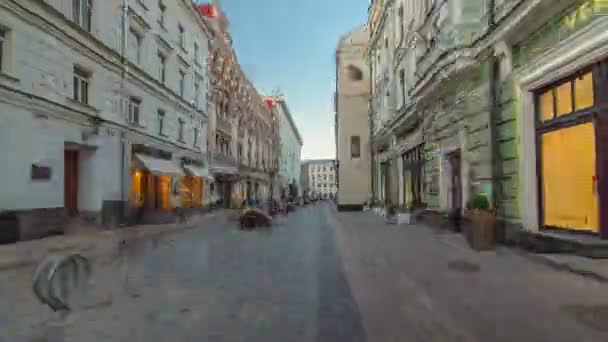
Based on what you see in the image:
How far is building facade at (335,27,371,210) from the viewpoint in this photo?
39656 millimetres

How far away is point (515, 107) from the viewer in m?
10.5

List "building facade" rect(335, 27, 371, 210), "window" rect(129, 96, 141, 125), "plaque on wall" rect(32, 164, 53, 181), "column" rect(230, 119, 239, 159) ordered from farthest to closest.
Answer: "column" rect(230, 119, 239, 159), "building facade" rect(335, 27, 371, 210), "window" rect(129, 96, 141, 125), "plaque on wall" rect(32, 164, 53, 181)

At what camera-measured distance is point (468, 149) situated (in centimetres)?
1319

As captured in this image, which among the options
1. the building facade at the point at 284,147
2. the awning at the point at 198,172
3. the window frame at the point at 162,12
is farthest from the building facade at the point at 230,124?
the building facade at the point at 284,147

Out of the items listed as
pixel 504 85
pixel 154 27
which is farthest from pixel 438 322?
pixel 154 27

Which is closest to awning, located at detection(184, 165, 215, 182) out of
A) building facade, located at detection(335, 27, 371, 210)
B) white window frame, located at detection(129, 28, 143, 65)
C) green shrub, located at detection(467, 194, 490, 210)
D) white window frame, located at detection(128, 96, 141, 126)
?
white window frame, located at detection(128, 96, 141, 126)

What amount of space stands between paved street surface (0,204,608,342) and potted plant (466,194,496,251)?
510 mm

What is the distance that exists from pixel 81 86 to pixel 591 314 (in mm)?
17700

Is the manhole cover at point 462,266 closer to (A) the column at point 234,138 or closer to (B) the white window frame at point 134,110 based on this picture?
(B) the white window frame at point 134,110

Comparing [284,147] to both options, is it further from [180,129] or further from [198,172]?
[180,129]

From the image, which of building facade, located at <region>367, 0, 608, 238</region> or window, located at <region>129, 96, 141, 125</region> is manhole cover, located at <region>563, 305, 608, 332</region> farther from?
window, located at <region>129, 96, 141, 125</region>

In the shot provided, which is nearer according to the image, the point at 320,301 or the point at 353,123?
the point at 320,301

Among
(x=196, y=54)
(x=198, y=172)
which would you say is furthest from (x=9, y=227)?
(x=196, y=54)

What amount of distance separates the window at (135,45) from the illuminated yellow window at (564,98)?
60.1 ft
